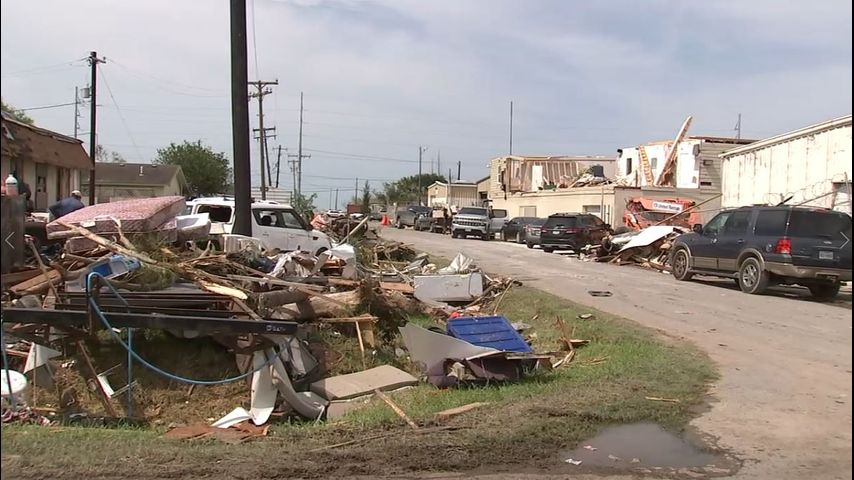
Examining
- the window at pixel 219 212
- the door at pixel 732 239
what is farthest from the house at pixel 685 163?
the window at pixel 219 212

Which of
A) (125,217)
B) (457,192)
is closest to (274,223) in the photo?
(125,217)

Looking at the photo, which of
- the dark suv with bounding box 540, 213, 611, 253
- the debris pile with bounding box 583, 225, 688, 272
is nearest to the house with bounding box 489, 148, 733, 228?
the dark suv with bounding box 540, 213, 611, 253

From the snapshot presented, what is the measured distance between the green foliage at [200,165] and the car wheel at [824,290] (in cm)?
7347

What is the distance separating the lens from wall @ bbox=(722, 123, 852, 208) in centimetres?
2227

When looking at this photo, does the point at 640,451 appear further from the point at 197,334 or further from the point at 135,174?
the point at 135,174

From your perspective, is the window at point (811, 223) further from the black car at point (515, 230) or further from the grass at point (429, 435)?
the black car at point (515, 230)

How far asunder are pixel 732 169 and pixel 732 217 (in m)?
14.4

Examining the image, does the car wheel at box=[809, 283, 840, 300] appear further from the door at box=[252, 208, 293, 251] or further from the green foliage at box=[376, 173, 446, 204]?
the green foliage at box=[376, 173, 446, 204]

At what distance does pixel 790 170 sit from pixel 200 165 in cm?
6930

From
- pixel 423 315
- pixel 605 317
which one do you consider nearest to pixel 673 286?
pixel 605 317

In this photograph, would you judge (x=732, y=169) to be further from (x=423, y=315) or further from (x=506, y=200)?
(x=506, y=200)

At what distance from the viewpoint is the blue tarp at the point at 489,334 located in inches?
335

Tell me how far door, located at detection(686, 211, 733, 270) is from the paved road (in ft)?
1.93

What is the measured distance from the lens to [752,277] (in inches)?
618
